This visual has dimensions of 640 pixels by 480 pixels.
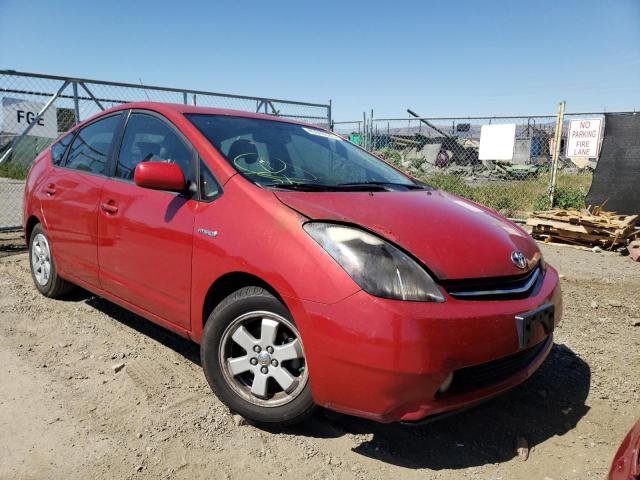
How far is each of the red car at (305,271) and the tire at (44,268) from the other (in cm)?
90

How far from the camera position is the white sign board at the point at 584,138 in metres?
8.32

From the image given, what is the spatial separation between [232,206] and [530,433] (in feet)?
6.29

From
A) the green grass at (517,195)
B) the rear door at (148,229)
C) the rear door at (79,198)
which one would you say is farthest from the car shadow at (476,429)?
the green grass at (517,195)

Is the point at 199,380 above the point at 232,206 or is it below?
below

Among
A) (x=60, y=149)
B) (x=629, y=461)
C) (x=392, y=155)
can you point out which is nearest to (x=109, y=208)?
(x=60, y=149)

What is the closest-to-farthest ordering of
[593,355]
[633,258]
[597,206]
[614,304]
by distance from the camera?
[593,355] → [614,304] → [633,258] → [597,206]

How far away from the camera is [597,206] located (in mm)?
7766

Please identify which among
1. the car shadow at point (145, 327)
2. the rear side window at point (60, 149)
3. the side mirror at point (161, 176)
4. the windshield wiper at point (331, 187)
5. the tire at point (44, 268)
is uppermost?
the rear side window at point (60, 149)

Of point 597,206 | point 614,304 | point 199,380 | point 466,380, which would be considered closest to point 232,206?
point 199,380

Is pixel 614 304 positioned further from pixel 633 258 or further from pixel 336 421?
pixel 336 421

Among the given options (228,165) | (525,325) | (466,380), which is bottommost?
(466,380)

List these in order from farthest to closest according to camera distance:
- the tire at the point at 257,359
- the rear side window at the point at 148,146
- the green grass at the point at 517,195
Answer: the green grass at the point at 517,195
the rear side window at the point at 148,146
the tire at the point at 257,359

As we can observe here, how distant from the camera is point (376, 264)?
6.88ft

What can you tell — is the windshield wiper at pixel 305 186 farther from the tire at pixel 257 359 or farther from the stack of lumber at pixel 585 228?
the stack of lumber at pixel 585 228
